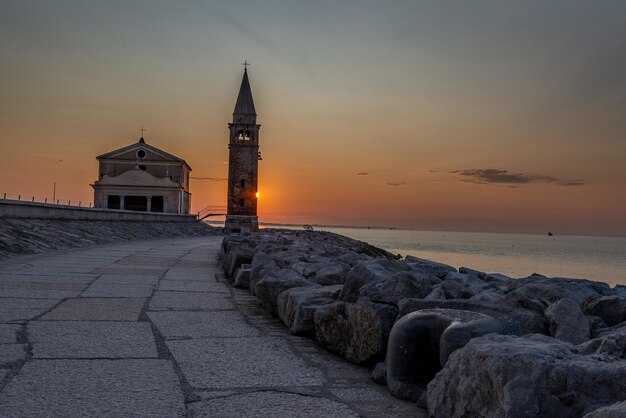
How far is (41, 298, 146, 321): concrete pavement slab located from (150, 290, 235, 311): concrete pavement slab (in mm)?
198

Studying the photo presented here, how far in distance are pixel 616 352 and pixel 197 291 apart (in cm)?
541

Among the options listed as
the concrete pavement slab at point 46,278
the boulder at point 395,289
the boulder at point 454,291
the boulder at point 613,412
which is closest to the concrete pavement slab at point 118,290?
the concrete pavement slab at point 46,278

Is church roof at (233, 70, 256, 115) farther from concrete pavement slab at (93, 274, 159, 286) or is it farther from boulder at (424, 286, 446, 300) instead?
boulder at (424, 286, 446, 300)

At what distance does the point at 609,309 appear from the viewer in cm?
447

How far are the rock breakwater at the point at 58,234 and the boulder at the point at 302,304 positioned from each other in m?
7.34

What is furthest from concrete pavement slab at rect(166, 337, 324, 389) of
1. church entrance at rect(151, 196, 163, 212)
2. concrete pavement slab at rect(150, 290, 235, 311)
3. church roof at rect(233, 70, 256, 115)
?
church entrance at rect(151, 196, 163, 212)

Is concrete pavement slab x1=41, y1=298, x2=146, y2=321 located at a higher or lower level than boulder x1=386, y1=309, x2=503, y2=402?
lower

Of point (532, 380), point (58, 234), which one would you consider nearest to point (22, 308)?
point (532, 380)

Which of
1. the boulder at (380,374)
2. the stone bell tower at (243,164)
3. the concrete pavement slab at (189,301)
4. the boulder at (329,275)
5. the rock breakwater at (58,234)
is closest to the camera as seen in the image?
the boulder at (380,374)

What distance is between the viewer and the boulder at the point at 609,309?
437cm

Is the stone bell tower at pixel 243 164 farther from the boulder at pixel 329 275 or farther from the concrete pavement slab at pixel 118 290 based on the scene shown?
the boulder at pixel 329 275

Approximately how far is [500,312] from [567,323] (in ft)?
1.29

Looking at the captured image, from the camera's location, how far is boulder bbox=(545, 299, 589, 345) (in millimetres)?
3334

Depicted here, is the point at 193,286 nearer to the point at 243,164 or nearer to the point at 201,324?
the point at 201,324
